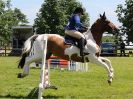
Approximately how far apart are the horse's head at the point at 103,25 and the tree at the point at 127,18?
4760 cm

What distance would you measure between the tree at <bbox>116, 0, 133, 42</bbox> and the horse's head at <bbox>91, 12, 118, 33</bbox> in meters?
47.6

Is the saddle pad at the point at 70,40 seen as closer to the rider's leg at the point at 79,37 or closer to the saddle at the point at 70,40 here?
the saddle at the point at 70,40

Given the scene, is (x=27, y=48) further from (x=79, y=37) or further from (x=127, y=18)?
(x=127, y=18)

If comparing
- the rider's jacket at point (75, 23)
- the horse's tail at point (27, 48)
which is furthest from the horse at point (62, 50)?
the rider's jacket at point (75, 23)

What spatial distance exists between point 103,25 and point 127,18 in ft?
165

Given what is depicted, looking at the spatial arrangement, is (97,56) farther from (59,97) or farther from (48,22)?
(48,22)

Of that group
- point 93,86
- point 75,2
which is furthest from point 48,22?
point 93,86

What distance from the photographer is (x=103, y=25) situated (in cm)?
1307

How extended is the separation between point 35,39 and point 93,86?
3014 millimetres

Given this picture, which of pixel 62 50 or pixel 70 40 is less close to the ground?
pixel 70 40

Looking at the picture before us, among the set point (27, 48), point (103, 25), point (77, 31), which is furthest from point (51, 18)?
point (77, 31)

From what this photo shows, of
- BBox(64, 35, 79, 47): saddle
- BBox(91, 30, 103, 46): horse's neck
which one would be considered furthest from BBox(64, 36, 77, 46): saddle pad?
BBox(91, 30, 103, 46): horse's neck

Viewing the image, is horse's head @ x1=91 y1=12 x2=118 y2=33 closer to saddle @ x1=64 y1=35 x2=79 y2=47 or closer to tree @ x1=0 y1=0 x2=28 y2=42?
saddle @ x1=64 y1=35 x2=79 y2=47

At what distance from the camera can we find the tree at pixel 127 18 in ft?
201
